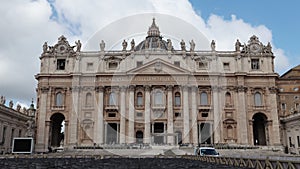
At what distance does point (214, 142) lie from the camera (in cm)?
5766

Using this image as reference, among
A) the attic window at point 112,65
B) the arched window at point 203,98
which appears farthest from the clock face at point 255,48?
the attic window at point 112,65

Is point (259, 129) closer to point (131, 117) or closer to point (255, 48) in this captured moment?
point (255, 48)

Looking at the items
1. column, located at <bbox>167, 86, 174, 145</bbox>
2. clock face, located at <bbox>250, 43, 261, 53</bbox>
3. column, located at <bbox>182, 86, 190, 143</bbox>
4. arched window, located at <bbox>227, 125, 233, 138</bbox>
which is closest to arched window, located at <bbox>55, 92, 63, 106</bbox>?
column, located at <bbox>167, 86, 174, 145</bbox>

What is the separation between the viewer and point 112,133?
59.1 metres

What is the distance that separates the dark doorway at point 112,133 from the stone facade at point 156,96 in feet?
0.57

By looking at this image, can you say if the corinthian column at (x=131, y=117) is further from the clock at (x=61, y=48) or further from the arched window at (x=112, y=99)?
the clock at (x=61, y=48)

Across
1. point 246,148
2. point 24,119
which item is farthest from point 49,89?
point 246,148

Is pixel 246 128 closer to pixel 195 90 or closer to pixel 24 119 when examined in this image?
pixel 195 90

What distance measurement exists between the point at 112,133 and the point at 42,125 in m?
12.1

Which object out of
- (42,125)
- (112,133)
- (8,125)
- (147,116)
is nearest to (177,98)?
(147,116)

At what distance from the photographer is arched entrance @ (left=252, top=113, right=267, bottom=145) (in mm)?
62112

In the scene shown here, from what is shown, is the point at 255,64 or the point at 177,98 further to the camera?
the point at 255,64

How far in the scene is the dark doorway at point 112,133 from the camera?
58691 mm

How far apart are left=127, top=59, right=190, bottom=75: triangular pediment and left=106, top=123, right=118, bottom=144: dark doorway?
985 centimetres
